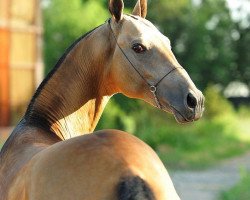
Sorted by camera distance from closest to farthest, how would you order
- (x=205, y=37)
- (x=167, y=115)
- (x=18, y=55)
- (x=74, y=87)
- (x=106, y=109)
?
(x=74, y=87) → (x=18, y=55) → (x=106, y=109) → (x=167, y=115) → (x=205, y=37)

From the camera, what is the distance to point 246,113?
1219 inches

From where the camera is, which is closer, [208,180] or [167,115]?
[208,180]

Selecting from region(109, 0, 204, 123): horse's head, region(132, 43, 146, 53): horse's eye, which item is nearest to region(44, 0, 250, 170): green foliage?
region(109, 0, 204, 123): horse's head

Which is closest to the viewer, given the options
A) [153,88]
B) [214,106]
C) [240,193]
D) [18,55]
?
[153,88]

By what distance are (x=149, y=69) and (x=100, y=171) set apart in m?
1.00

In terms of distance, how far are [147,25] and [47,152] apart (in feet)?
3.50

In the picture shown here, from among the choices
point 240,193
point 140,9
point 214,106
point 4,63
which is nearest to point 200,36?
point 214,106

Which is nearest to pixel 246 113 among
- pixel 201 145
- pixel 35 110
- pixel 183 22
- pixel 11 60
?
pixel 183 22

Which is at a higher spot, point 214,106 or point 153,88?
point 153,88

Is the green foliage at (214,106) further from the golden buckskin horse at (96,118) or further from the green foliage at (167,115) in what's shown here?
the golden buckskin horse at (96,118)

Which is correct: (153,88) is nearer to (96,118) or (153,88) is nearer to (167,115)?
(96,118)

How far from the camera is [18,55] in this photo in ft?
52.5

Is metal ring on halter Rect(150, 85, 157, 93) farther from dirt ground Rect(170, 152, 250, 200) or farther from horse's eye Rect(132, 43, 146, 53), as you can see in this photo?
dirt ground Rect(170, 152, 250, 200)

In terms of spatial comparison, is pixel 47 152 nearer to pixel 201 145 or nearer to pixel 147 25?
pixel 147 25
